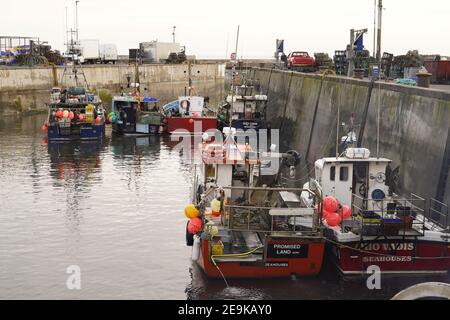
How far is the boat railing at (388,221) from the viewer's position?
1631 centimetres

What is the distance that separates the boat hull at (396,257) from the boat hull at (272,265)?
0.73 meters

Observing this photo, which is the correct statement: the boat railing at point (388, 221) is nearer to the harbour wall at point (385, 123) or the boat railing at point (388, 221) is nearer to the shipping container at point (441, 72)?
the harbour wall at point (385, 123)

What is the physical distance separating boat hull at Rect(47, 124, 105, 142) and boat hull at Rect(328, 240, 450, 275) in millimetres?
Result: 30577

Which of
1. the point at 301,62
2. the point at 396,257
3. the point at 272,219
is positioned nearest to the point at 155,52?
the point at 301,62

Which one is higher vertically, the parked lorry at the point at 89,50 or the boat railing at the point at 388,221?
the parked lorry at the point at 89,50

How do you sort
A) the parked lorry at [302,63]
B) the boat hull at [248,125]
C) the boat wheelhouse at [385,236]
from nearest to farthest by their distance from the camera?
the boat wheelhouse at [385,236], the boat hull at [248,125], the parked lorry at [302,63]

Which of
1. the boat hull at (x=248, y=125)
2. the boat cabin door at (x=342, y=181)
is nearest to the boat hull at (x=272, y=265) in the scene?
the boat cabin door at (x=342, y=181)

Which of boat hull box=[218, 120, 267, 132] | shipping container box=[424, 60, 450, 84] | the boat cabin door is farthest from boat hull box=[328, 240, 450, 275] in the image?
boat hull box=[218, 120, 267, 132]

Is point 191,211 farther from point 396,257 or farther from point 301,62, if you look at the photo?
point 301,62

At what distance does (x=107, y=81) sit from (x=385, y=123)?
48.1 m

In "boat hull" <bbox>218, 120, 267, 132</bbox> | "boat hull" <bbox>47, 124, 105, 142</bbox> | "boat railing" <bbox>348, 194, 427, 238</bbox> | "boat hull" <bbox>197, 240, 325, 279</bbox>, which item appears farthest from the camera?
"boat hull" <bbox>47, 124, 105, 142</bbox>

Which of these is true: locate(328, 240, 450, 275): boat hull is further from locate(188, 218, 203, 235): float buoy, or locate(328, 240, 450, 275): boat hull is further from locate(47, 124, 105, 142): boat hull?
locate(47, 124, 105, 142): boat hull

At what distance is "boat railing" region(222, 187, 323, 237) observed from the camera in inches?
651
